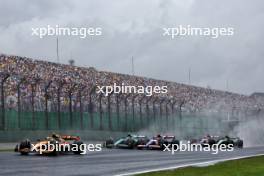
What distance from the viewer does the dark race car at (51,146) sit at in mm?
28406

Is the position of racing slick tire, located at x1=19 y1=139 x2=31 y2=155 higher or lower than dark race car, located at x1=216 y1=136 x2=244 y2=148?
higher

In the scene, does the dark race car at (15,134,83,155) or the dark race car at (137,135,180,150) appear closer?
the dark race car at (15,134,83,155)

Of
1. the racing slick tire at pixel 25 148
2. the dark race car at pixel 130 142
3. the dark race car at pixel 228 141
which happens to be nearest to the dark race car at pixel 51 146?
the racing slick tire at pixel 25 148

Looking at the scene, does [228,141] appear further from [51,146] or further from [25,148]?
[25,148]

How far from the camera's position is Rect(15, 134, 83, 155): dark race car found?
28406mm

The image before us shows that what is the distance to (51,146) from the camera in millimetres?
28562

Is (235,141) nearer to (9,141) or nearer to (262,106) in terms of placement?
(9,141)

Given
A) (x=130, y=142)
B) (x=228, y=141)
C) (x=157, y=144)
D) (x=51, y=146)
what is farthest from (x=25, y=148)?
(x=228, y=141)

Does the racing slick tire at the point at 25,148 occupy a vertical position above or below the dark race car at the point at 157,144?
above

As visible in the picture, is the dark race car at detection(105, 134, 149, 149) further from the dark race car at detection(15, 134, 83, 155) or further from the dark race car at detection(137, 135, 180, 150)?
the dark race car at detection(15, 134, 83, 155)

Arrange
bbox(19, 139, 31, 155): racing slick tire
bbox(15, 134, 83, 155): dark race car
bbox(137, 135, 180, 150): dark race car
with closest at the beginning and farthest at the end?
bbox(15, 134, 83, 155): dark race car → bbox(19, 139, 31, 155): racing slick tire → bbox(137, 135, 180, 150): dark race car

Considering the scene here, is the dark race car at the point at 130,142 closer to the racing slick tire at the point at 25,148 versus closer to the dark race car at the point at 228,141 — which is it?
the dark race car at the point at 228,141

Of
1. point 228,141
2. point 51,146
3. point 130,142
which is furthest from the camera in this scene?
point 228,141

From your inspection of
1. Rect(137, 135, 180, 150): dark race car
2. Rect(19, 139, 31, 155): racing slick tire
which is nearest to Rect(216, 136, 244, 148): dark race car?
Rect(137, 135, 180, 150): dark race car
